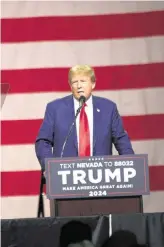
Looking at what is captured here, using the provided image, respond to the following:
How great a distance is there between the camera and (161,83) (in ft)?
15.8

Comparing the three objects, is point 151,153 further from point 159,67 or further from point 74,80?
point 74,80

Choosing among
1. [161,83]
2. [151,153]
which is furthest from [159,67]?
[151,153]

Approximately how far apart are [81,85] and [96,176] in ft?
2.47

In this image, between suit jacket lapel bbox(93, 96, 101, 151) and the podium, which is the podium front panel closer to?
the podium

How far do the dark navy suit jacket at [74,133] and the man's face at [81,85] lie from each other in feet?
0.29

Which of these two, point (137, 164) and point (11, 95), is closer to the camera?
point (137, 164)

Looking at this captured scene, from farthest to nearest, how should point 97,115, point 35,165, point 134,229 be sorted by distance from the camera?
point 35,165
point 97,115
point 134,229

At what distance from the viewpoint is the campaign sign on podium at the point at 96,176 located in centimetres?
306

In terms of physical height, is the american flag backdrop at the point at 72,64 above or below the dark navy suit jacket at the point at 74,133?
above

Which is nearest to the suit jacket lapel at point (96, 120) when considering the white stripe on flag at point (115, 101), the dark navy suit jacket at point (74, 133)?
the dark navy suit jacket at point (74, 133)

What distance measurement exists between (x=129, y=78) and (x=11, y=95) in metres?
0.81

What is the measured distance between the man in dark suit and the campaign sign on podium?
0.49m

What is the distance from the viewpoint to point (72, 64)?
482 cm

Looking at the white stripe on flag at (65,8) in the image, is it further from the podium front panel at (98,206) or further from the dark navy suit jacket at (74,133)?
the podium front panel at (98,206)
